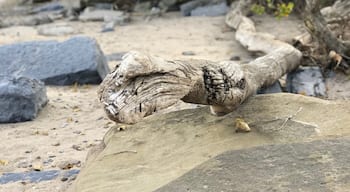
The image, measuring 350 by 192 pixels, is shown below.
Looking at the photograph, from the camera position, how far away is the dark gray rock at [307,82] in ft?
16.7

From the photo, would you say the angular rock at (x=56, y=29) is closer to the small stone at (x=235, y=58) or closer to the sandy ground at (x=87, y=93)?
the sandy ground at (x=87, y=93)

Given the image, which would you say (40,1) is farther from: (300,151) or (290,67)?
(300,151)

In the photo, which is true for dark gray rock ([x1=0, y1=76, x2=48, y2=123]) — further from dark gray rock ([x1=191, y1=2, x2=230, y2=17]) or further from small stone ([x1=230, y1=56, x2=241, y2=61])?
dark gray rock ([x1=191, y1=2, x2=230, y2=17])

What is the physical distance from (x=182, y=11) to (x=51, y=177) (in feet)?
21.4

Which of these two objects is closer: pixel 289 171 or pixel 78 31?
pixel 289 171

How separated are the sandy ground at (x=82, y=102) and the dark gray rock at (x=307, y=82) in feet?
3.67

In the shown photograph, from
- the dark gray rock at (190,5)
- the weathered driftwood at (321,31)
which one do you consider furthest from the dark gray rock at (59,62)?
the dark gray rock at (190,5)

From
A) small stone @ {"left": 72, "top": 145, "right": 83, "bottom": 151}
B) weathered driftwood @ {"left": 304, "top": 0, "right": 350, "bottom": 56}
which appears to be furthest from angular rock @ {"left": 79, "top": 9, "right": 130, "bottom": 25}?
small stone @ {"left": 72, "top": 145, "right": 83, "bottom": 151}

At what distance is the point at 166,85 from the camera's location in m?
2.78

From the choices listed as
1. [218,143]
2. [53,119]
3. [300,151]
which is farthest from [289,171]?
[53,119]

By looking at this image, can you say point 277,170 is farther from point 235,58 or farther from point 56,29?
point 56,29

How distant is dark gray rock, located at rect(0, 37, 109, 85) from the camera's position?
5.64 metres

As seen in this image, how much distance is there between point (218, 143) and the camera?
282 cm

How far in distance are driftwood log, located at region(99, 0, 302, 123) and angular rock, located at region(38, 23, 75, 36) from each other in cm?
507
